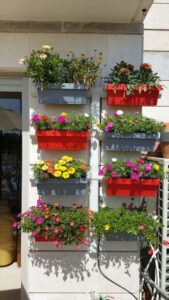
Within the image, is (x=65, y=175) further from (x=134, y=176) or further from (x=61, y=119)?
(x=134, y=176)

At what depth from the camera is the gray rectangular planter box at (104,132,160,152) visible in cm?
315

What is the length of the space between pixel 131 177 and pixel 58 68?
118 cm

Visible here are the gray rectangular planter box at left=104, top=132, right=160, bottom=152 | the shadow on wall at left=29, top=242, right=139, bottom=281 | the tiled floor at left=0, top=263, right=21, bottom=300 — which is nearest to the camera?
the gray rectangular planter box at left=104, top=132, right=160, bottom=152

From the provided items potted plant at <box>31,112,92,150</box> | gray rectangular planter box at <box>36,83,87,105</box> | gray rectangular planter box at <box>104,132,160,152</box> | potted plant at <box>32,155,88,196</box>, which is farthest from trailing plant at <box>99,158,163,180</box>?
gray rectangular planter box at <box>36,83,87,105</box>

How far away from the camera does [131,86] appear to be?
3156mm

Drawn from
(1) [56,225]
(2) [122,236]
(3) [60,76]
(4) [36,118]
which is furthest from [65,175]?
(3) [60,76]

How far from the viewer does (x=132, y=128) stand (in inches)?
123

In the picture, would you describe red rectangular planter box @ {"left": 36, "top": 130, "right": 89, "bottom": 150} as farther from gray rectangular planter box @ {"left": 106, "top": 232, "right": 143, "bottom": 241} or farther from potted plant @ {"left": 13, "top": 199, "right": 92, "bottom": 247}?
gray rectangular planter box @ {"left": 106, "top": 232, "right": 143, "bottom": 241}

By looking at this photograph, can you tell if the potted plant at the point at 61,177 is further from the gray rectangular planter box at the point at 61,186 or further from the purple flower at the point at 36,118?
the purple flower at the point at 36,118

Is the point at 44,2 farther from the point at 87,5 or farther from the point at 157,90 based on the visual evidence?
the point at 157,90

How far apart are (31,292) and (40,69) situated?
7.15 feet

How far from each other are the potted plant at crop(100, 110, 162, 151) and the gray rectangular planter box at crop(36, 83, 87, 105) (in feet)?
1.15

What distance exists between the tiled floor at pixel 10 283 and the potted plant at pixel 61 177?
1.12m

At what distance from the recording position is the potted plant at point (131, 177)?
312 cm
